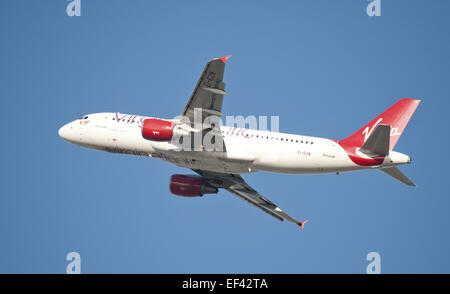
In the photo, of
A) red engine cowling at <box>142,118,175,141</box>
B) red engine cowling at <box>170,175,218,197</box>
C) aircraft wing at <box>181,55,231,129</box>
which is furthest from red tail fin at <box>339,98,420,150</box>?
red engine cowling at <box>170,175,218,197</box>

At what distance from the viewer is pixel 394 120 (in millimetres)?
36906

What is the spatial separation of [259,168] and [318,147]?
14.1 ft

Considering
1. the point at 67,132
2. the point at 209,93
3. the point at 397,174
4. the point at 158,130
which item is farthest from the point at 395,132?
the point at 67,132

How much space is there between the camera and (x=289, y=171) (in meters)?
37.8

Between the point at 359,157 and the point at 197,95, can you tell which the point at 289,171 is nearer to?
the point at 359,157

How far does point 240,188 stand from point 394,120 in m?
14.2

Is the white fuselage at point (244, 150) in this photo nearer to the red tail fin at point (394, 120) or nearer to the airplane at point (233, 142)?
the airplane at point (233, 142)

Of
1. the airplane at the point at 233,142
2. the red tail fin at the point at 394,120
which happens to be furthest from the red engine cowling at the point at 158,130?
the red tail fin at the point at 394,120

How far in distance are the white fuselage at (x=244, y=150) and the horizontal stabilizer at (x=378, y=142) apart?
798 mm

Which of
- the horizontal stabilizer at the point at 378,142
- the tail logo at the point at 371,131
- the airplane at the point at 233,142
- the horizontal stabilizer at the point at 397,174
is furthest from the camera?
the tail logo at the point at 371,131

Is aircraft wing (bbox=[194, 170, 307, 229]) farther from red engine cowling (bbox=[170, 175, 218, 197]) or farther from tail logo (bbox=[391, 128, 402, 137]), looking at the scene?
tail logo (bbox=[391, 128, 402, 137])

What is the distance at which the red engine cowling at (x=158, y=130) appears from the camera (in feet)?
121

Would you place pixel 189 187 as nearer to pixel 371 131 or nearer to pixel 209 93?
pixel 209 93

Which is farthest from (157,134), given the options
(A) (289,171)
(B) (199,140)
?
(A) (289,171)
